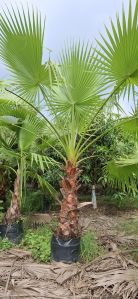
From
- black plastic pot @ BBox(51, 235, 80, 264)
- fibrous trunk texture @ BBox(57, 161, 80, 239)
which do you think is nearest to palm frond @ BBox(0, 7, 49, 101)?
fibrous trunk texture @ BBox(57, 161, 80, 239)

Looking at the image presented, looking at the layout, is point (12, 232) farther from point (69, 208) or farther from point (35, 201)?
point (35, 201)

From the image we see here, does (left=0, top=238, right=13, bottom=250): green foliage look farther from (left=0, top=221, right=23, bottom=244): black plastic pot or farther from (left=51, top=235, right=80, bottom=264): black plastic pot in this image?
(left=51, top=235, right=80, bottom=264): black plastic pot

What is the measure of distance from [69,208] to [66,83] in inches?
54.9

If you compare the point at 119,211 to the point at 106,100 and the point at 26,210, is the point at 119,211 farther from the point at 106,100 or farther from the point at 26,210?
the point at 106,100

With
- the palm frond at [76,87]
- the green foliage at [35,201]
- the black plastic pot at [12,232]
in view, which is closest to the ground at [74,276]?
the black plastic pot at [12,232]

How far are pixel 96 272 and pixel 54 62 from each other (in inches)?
92.2

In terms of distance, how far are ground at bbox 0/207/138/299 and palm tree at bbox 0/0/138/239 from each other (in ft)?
1.42

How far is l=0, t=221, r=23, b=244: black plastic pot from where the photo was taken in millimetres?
4230

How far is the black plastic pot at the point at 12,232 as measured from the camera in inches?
167

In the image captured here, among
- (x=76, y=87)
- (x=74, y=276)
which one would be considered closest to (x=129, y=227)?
(x=74, y=276)

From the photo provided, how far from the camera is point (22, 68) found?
3.54 m

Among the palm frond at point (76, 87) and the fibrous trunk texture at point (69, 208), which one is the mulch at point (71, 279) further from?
the palm frond at point (76, 87)

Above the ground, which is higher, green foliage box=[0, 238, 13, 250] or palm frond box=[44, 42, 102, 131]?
palm frond box=[44, 42, 102, 131]

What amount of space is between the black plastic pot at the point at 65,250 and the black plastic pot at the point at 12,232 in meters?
0.87
